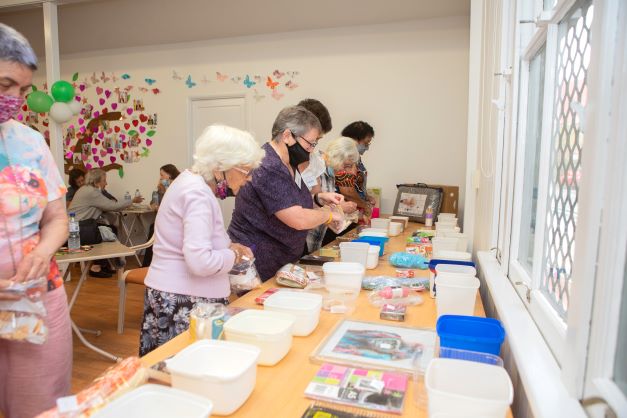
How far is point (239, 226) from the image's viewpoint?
84.0 inches

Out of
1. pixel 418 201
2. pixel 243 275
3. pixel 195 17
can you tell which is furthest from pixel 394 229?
pixel 195 17

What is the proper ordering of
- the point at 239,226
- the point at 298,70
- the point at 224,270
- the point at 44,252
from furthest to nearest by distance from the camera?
the point at 298,70, the point at 239,226, the point at 224,270, the point at 44,252

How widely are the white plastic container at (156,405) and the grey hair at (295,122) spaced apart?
145 centimetres

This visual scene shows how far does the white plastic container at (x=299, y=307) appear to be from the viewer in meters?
1.35

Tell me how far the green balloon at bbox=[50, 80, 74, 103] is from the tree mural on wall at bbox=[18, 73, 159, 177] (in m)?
1.23

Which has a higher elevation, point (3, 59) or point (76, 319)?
point (3, 59)

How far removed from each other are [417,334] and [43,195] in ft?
4.07

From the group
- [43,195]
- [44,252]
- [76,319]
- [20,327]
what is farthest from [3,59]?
[76,319]

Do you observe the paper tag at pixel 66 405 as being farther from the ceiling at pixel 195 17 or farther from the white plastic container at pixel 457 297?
the ceiling at pixel 195 17

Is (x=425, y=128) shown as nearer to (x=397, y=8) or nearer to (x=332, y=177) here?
(x=397, y=8)

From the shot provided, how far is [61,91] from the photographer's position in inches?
189

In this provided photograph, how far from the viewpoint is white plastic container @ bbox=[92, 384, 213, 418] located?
0.81 metres

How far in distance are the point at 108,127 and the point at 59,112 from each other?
151 centimetres

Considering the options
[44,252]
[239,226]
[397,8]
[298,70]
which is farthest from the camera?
[298,70]
